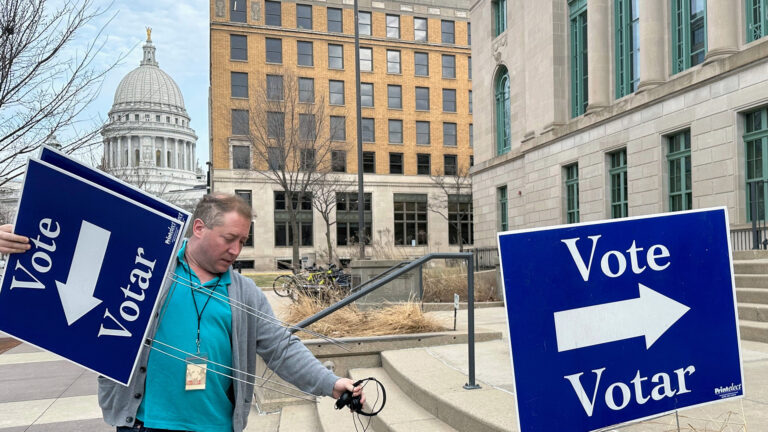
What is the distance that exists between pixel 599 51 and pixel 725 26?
511 centimetres

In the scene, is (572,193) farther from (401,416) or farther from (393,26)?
(393,26)

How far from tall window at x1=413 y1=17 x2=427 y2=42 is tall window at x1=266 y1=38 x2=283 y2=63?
1259 centimetres

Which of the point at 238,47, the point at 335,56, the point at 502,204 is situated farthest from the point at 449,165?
the point at 502,204

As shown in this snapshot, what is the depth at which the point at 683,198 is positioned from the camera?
15.8 meters

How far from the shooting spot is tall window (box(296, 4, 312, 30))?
1871 inches

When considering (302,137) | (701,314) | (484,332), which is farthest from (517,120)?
(701,314)

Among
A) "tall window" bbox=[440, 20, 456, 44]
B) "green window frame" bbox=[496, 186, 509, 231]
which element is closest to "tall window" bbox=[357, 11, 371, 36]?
"tall window" bbox=[440, 20, 456, 44]

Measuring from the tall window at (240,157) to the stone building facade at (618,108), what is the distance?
22186 mm

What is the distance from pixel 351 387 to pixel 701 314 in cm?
161

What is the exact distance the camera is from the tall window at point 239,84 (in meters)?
45.0

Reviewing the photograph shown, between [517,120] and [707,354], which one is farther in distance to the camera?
[517,120]

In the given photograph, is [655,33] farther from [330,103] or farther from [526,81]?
[330,103]

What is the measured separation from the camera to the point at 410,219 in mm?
50938

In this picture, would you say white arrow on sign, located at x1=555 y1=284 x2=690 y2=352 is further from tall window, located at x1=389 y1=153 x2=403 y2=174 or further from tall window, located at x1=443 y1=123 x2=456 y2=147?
tall window, located at x1=443 y1=123 x2=456 y2=147
